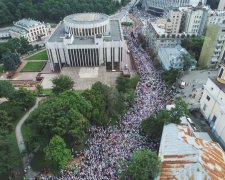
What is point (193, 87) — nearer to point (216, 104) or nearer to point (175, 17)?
point (216, 104)

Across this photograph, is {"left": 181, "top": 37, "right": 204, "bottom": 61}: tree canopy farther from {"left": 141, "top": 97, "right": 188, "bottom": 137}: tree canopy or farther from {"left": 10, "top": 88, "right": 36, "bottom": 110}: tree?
{"left": 10, "top": 88, "right": 36, "bottom": 110}: tree

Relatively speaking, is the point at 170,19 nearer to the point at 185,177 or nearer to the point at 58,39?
the point at 58,39

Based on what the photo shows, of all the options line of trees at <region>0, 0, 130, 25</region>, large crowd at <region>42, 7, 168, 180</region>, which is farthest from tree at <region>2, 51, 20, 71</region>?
line of trees at <region>0, 0, 130, 25</region>

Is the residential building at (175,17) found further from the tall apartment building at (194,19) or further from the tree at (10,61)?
the tree at (10,61)

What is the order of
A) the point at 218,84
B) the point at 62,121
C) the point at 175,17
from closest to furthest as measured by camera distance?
the point at 62,121 < the point at 218,84 < the point at 175,17

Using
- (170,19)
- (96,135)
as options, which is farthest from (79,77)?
(170,19)

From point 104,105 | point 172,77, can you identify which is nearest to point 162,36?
point 172,77
